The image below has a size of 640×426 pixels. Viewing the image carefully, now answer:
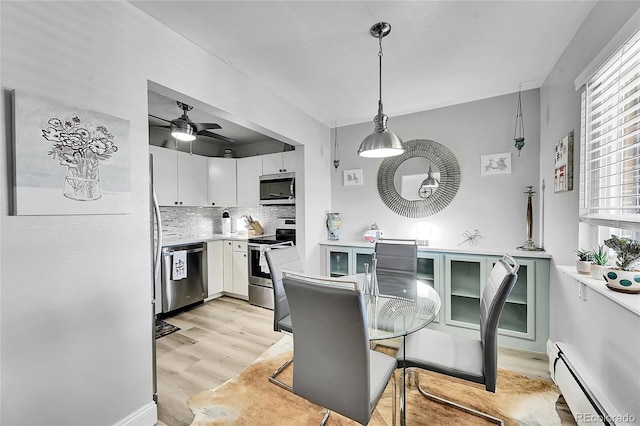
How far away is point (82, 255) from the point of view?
1.42 metres

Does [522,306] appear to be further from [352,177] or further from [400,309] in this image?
[352,177]

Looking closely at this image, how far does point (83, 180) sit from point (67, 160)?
111 mm

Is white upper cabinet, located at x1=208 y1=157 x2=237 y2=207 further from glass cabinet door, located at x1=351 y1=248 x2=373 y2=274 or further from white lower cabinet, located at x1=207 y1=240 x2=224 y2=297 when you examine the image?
glass cabinet door, located at x1=351 y1=248 x2=373 y2=274

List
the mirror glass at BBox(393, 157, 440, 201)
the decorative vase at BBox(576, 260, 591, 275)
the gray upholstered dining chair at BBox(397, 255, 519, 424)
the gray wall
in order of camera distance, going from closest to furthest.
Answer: the gray upholstered dining chair at BBox(397, 255, 519, 424), the gray wall, the decorative vase at BBox(576, 260, 591, 275), the mirror glass at BBox(393, 157, 440, 201)

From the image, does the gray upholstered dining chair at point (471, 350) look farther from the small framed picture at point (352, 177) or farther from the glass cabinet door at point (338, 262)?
the small framed picture at point (352, 177)

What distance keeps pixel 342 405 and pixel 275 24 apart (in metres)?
2.21

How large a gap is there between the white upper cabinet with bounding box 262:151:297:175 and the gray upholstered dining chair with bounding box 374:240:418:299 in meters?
1.79

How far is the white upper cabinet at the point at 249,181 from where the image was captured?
416 centimetres

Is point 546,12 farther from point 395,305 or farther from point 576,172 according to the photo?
point 395,305

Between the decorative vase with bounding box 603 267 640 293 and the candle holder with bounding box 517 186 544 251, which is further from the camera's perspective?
the candle holder with bounding box 517 186 544 251

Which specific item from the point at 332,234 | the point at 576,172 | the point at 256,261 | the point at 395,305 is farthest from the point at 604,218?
the point at 256,261

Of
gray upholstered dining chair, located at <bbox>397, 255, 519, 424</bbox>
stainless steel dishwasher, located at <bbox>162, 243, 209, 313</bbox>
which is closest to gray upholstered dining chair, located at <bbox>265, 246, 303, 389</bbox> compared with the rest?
gray upholstered dining chair, located at <bbox>397, 255, 519, 424</bbox>

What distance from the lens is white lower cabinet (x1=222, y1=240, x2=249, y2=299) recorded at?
3965mm

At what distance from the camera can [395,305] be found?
186 centimetres
